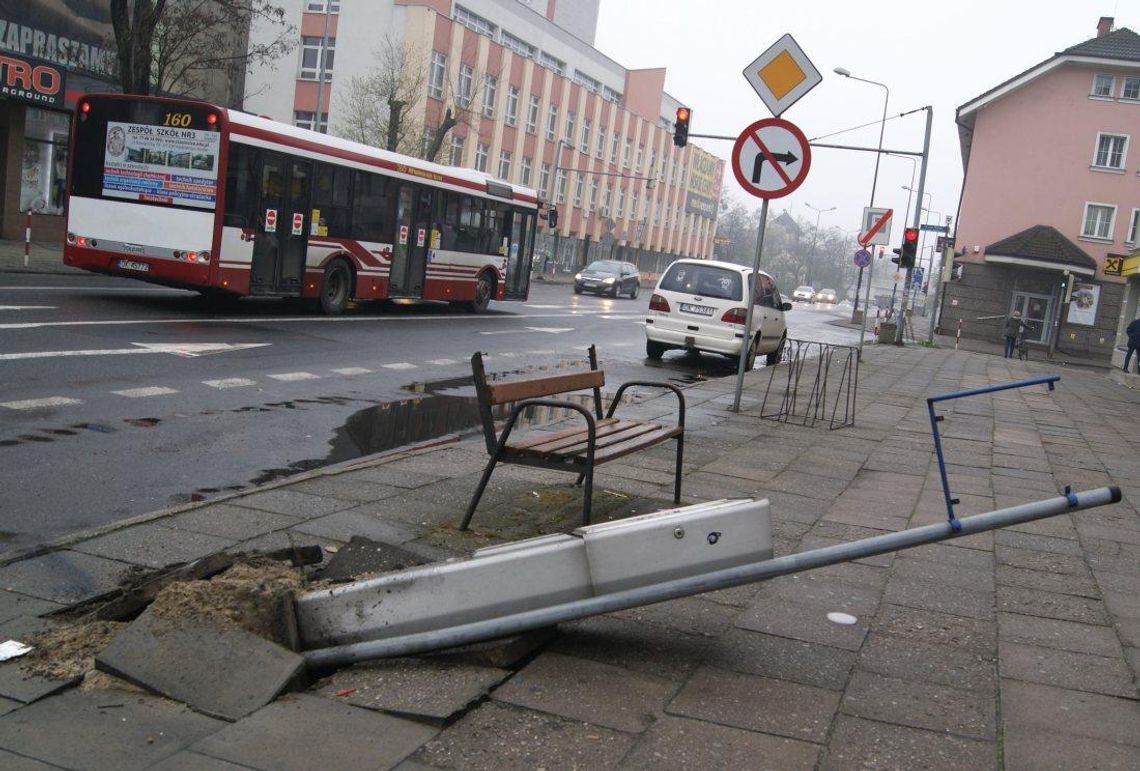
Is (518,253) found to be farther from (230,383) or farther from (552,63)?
(552,63)

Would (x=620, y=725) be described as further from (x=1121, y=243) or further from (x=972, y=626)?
(x=1121, y=243)

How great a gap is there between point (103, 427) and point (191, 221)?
9.75 m

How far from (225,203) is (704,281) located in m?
7.99

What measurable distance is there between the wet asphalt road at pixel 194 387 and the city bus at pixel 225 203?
74 centimetres

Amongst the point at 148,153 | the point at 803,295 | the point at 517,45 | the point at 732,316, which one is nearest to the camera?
the point at 148,153

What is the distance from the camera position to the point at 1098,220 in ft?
161

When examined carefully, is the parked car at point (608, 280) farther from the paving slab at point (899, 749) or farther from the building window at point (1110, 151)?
the paving slab at point (899, 749)

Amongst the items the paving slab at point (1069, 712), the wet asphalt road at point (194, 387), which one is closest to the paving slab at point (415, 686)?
the paving slab at point (1069, 712)

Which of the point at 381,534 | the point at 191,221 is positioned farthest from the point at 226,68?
the point at 381,534

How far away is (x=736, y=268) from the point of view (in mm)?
19828

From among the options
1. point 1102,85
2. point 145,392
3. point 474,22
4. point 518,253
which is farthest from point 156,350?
point 474,22

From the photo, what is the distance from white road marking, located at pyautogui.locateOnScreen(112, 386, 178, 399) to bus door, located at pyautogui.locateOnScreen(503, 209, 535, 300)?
56.2 ft

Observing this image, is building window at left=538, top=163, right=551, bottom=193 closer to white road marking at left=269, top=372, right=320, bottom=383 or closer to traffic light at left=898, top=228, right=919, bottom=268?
traffic light at left=898, top=228, right=919, bottom=268

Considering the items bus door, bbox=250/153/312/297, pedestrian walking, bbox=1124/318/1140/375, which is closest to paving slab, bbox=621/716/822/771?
bus door, bbox=250/153/312/297
